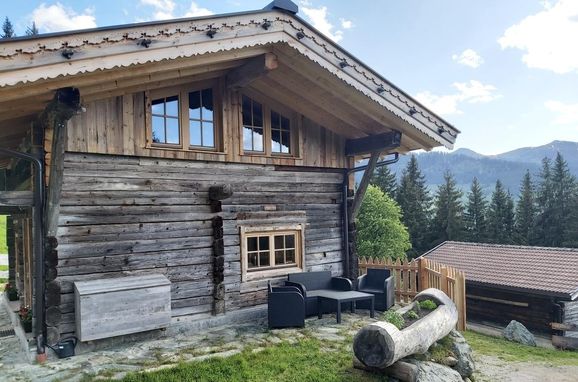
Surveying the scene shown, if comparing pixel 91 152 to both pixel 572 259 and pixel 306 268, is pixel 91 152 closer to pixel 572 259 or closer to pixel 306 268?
pixel 306 268

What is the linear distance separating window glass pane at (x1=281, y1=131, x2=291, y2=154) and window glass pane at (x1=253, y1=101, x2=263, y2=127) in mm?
668

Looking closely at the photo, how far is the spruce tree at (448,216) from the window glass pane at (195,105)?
3334 cm

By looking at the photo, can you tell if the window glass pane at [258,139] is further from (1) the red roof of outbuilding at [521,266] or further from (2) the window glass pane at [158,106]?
(1) the red roof of outbuilding at [521,266]

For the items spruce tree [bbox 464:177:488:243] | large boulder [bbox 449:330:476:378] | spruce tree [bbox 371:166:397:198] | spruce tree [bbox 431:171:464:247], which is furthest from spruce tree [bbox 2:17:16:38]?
large boulder [bbox 449:330:476:378]

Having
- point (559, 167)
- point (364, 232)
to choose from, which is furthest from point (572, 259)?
point (559, 167)

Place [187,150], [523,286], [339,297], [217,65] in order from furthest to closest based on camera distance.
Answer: [523,286]
[339,297]
[187,150]
[217,65]

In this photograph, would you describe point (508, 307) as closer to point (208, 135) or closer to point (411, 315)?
point (411, 315)

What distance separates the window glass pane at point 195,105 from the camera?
7941mm

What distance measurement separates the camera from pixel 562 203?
1444 inches

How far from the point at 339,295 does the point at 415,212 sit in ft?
103

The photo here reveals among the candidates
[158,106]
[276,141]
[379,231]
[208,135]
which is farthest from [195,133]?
[379,231]

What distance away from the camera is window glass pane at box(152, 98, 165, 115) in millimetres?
7478

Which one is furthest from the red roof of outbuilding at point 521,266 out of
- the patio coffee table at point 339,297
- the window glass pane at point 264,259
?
the window glass pane at point 264,259

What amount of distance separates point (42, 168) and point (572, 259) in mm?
19139
